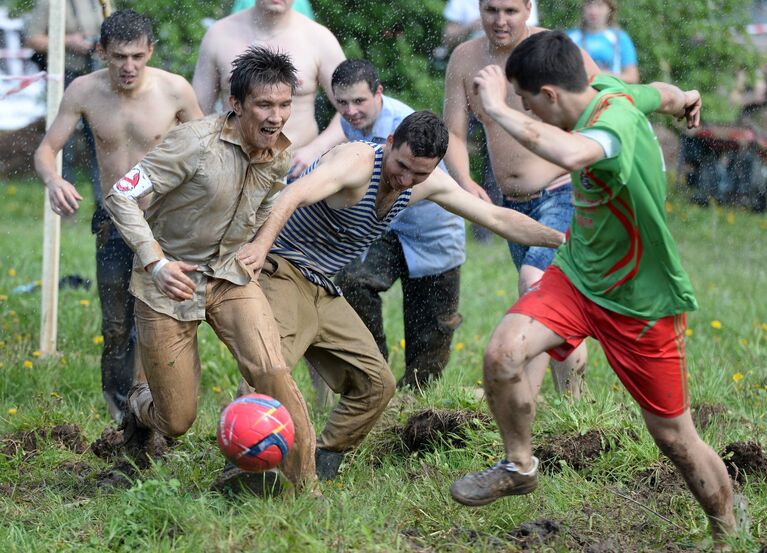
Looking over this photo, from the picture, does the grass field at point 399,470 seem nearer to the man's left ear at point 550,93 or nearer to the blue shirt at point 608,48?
the man's left ear at point 550,93

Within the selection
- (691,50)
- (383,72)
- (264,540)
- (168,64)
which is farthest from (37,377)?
(691,50)

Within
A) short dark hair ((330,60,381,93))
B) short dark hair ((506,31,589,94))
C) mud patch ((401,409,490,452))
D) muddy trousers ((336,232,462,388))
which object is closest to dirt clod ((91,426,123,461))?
mud patch ((401,409,490,452))

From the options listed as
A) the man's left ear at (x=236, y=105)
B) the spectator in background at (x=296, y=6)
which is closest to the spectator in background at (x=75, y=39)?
the spectator in background at (x=296, y=6)

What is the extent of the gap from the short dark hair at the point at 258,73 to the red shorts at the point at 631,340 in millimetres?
Result: 1503

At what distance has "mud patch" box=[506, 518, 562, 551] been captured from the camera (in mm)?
4713

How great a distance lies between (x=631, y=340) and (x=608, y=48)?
537 centimetres

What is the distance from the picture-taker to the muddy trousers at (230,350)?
520 centimetres

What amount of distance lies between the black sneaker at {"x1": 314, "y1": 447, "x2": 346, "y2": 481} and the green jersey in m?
1.78

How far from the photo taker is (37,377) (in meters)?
7.40

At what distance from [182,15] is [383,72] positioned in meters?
2.25

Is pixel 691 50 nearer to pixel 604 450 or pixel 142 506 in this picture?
pixel 604 450

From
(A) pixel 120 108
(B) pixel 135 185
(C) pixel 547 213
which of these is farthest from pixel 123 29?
Answer: (C) pixel 547 213

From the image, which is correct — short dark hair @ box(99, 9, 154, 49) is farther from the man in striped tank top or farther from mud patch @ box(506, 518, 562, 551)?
mud patch @ box(506, 518, 562, 551)

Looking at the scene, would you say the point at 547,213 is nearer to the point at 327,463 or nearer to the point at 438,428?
the point at 438,428
